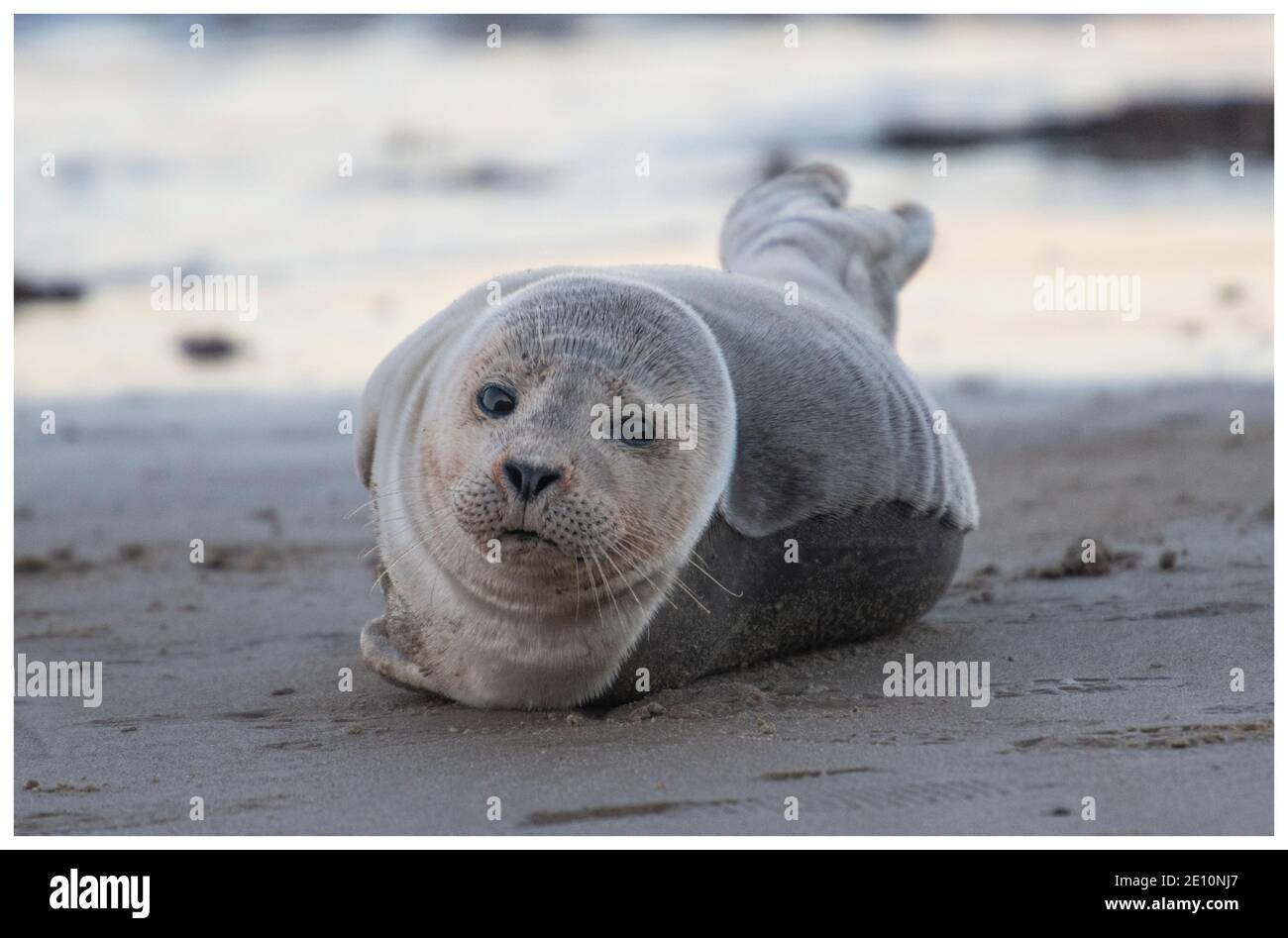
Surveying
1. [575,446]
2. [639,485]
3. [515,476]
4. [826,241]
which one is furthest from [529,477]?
[826,241]

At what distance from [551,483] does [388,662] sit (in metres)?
1.22

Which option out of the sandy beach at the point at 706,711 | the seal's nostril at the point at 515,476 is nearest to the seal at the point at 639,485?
the seal's nostril at the point at 515,476

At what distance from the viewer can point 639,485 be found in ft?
16.1

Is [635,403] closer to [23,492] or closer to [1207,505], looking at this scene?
[1207,505]

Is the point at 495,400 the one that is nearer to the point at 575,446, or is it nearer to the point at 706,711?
the point at 575,446

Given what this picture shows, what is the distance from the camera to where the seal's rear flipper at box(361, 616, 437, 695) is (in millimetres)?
5602

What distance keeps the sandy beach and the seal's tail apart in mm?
1242

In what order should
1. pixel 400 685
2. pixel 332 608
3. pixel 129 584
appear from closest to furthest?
pixel 400 685, pixel 332 608, pixel 129 584

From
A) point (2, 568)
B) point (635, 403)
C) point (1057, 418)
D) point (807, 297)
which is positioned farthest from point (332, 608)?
point (1057, 418)

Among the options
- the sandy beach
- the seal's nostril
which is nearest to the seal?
the seal's nostril

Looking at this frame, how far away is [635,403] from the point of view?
4.93m

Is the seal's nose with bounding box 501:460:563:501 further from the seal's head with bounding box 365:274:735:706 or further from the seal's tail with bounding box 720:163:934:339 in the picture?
the seal's tail with bounding box 720:163:934:339

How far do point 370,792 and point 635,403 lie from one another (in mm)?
1222
